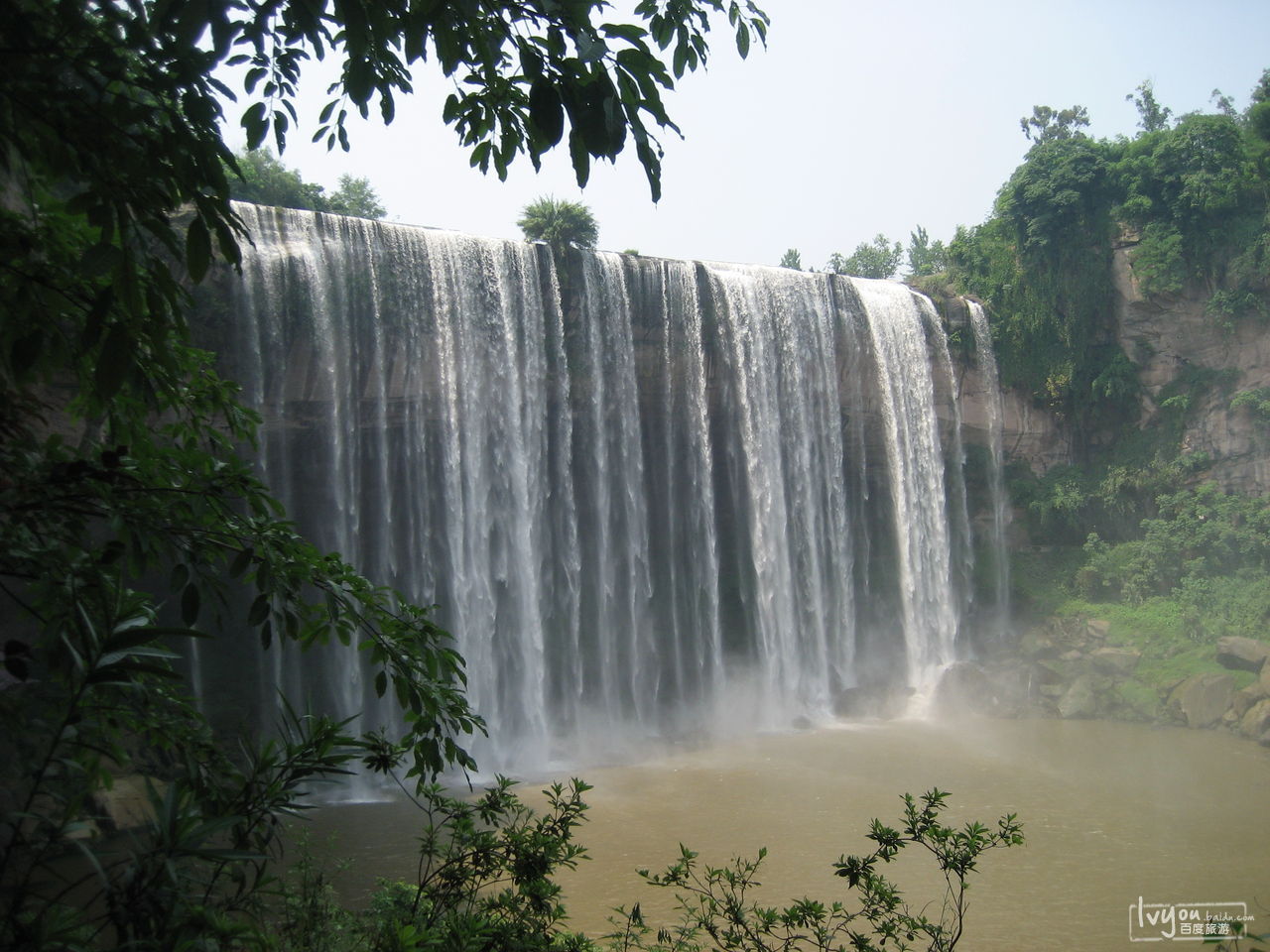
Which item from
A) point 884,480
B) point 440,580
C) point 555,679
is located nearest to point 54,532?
point 440,580

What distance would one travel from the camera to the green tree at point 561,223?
18984 mm

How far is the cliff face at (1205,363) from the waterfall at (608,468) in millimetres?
5579

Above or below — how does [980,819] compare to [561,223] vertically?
below

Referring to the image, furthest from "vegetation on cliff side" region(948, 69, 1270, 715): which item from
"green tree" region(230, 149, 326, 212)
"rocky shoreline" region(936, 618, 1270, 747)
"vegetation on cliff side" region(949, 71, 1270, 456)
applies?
"green tree" region(230, 149, 326, 212)

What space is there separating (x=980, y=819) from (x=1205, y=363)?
662 inches

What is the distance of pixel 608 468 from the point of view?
61.7 feet

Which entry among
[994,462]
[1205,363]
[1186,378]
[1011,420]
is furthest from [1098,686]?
[1205,363]

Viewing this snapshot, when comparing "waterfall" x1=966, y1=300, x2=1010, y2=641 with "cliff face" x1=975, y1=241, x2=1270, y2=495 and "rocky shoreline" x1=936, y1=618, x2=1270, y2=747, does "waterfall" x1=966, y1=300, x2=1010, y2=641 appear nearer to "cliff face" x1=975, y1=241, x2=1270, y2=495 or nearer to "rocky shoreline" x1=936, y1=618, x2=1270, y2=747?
"cliff face" x1=975, y1=241, x2=1270, y2=495

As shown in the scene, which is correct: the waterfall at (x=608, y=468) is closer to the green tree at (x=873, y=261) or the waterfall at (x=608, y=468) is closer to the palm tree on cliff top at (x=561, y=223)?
the palm tree on cliff top at (x=561, y=223)

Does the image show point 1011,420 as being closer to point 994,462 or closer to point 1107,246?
point 994,462

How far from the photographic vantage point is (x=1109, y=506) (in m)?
24.0

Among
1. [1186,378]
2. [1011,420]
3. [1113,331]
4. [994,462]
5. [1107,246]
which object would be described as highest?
[1107,246]

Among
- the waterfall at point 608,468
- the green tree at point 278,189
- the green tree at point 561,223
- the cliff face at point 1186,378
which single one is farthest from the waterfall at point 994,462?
the green tree at point 278,189

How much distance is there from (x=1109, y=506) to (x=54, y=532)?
25.5 metres
